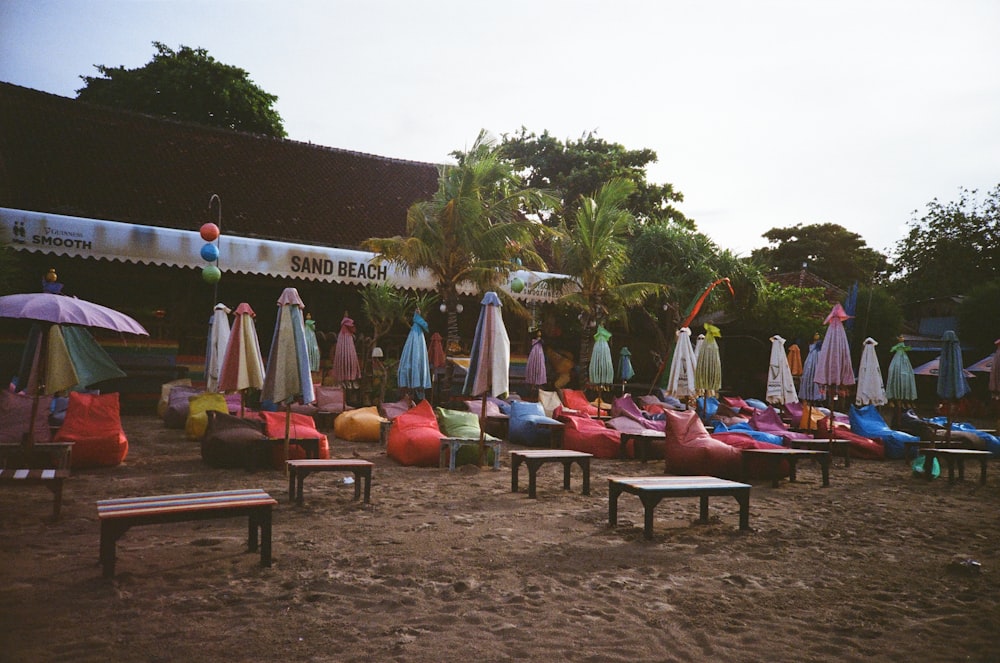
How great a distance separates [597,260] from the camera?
15398mm

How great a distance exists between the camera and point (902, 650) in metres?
3.38

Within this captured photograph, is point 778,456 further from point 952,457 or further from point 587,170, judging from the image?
point 587,170

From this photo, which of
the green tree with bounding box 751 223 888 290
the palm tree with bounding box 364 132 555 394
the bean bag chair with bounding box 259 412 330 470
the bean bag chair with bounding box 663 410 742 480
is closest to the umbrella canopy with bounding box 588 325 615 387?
the palm tree with bounding box 364 132 555 394

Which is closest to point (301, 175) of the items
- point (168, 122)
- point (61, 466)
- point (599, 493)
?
point (168, 122)

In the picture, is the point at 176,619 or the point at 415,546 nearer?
the point at 176,619

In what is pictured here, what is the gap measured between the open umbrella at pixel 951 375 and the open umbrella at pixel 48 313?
10.9 m

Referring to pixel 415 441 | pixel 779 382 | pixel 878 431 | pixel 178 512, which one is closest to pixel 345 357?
pixel 415 441

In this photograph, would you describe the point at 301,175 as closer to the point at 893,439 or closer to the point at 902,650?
the point at 893,439

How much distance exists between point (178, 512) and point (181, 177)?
1416 cm

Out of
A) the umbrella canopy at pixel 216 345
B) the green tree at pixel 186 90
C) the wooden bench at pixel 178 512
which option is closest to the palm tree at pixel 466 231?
the umbrella canopy at pixel 216 345

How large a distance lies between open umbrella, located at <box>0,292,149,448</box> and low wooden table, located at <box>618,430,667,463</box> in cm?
673

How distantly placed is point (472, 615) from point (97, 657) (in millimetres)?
1777

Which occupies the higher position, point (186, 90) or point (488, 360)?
point (186, 90)

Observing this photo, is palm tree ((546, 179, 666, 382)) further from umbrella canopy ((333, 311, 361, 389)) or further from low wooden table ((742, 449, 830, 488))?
low wooden table ((742, 449, 830, 488))
